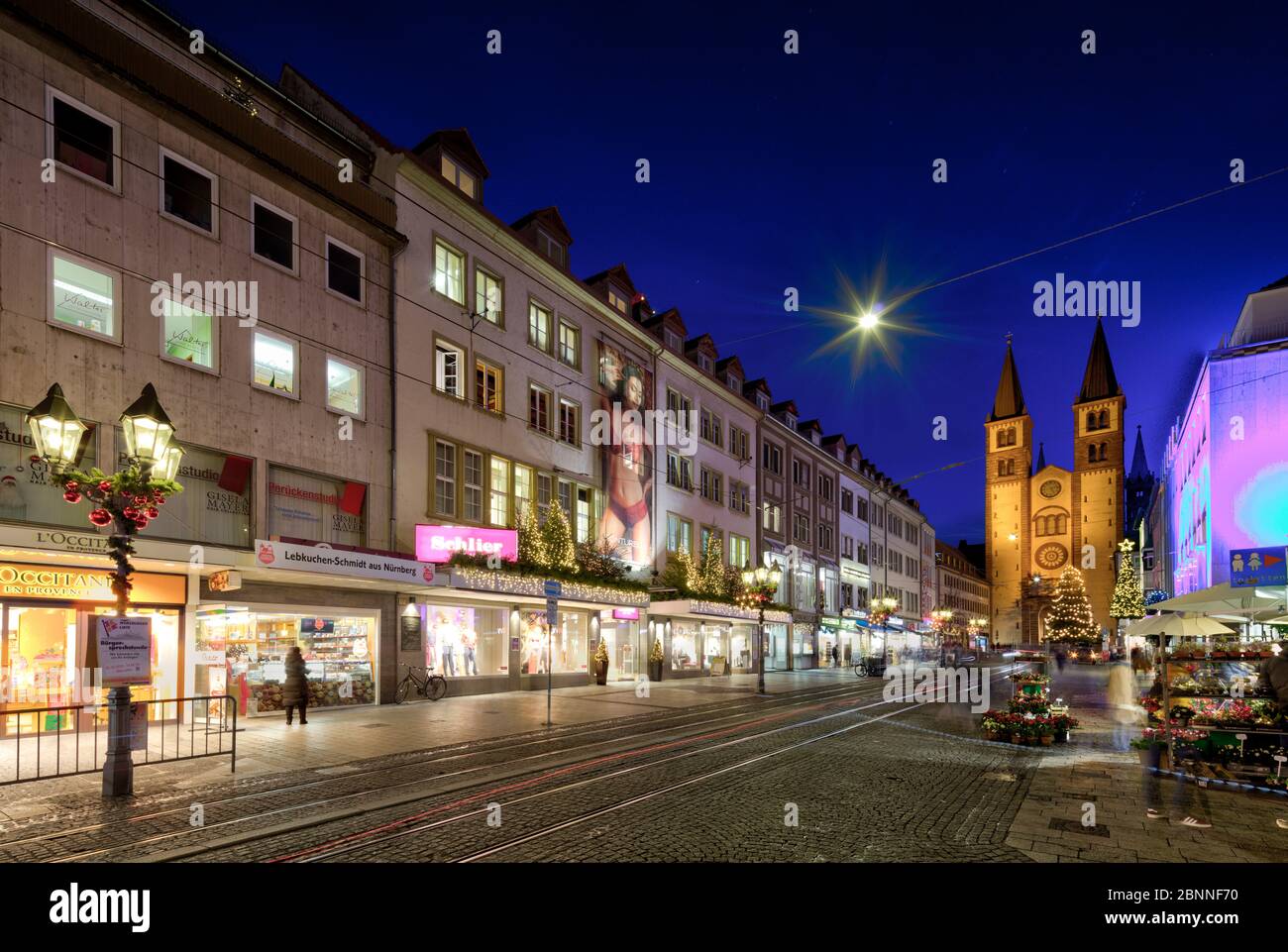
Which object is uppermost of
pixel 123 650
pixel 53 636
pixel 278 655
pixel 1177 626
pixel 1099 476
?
pixel 1099 476

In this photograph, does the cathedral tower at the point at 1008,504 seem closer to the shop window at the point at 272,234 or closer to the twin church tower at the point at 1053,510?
the twin church tower at the point at 1053,510

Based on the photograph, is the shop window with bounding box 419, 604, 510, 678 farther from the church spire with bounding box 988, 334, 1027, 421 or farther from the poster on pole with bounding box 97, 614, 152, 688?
the church spire with bounding box 988, 334, 1027, 421

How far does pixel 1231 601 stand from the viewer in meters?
12.0

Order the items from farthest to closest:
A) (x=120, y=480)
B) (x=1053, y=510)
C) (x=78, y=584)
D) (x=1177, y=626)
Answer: (x=1053, y=510) → (x=78, y=584) → (x=1177, y=626) → (x=120, y=480)

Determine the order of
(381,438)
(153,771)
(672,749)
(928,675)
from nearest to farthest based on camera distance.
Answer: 1. (153,771)
2. (672,749)
3. (381,438)
4. (928,675)

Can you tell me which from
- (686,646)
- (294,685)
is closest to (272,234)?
(294,685)

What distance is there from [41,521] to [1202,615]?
21.6 m

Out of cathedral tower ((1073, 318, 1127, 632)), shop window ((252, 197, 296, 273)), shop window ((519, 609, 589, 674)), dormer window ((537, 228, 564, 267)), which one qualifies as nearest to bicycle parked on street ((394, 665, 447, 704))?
shop window ((519, 609, 589, 674))

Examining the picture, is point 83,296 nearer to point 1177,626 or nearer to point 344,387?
point 344,387

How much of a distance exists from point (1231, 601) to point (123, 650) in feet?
50.4

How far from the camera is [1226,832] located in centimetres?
816

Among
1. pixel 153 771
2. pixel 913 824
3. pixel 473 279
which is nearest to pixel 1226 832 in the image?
pixel 913 824

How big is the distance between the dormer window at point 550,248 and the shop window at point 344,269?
8.80 meters

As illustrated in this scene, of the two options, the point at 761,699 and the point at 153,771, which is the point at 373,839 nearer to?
the point at 153,771
